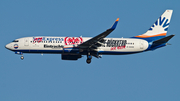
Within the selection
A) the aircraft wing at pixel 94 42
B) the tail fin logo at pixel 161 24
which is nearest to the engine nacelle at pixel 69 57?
the aircraft wing at pixel 94 42

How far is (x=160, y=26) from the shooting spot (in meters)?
75.6

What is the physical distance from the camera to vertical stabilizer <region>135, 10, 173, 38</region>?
74.8m

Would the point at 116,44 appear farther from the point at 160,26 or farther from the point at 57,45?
the point at 160,26

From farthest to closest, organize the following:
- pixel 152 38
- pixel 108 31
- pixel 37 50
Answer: pixel 152 38 < pixel 37 50 < pixel 108 31

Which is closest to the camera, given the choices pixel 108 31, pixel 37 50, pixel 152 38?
pixel 108 31

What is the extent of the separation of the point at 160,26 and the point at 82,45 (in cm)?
1981

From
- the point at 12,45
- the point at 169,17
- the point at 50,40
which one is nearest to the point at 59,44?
the point at 50,40

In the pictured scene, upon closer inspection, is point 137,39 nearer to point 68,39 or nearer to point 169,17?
point 169,17

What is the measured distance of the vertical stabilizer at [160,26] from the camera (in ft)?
245

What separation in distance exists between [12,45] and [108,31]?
20.7 meters

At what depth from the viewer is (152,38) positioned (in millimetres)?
74062

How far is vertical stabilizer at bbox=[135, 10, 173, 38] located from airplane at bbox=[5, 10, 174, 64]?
325 cm

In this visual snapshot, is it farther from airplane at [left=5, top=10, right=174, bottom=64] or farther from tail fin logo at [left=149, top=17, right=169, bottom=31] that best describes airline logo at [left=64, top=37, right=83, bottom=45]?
tail fin logo at [left=149, top=17, right=169, bottom=31]

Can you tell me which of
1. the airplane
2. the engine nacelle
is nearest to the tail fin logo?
the airplane
